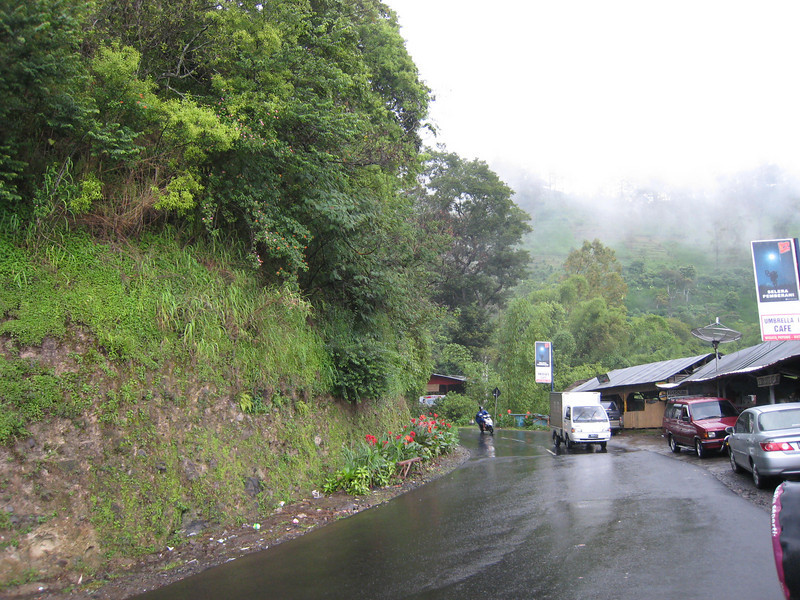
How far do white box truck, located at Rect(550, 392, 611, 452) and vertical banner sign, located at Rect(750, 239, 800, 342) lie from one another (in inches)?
300

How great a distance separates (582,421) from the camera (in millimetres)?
22531

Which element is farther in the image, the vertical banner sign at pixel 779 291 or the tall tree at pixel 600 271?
the tall tree at pixel 600 271

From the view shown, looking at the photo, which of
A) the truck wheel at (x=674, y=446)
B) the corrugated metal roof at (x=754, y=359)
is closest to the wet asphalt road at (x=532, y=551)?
the corrugated metal roof at (x=754, y=359)

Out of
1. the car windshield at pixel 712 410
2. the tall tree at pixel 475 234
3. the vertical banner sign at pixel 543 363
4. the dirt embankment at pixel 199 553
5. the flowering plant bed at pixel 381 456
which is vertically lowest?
the dirt embankment at pixel 199 553

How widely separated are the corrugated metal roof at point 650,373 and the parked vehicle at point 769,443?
1695 cm

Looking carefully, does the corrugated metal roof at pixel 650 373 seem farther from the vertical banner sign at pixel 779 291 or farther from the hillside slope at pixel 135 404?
the hillside slope at pixel 135 404

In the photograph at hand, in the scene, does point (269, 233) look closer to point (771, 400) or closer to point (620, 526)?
point (620, 526)

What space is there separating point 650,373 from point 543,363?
10.8 meters

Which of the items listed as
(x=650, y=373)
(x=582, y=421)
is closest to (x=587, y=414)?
(x=582, y=421)

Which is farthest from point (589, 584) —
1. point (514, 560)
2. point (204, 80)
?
point (204, 80)

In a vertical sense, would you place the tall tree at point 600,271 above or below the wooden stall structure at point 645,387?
above

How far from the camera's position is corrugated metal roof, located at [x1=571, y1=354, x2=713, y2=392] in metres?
28.3

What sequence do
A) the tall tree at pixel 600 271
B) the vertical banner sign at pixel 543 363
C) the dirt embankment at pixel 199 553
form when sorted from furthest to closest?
the tall tree at pixel 600 271, the vertical banner sign at pixel 543 363, the dirt embankment at pixel 199 553

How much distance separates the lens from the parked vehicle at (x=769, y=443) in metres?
Result: 10.2
